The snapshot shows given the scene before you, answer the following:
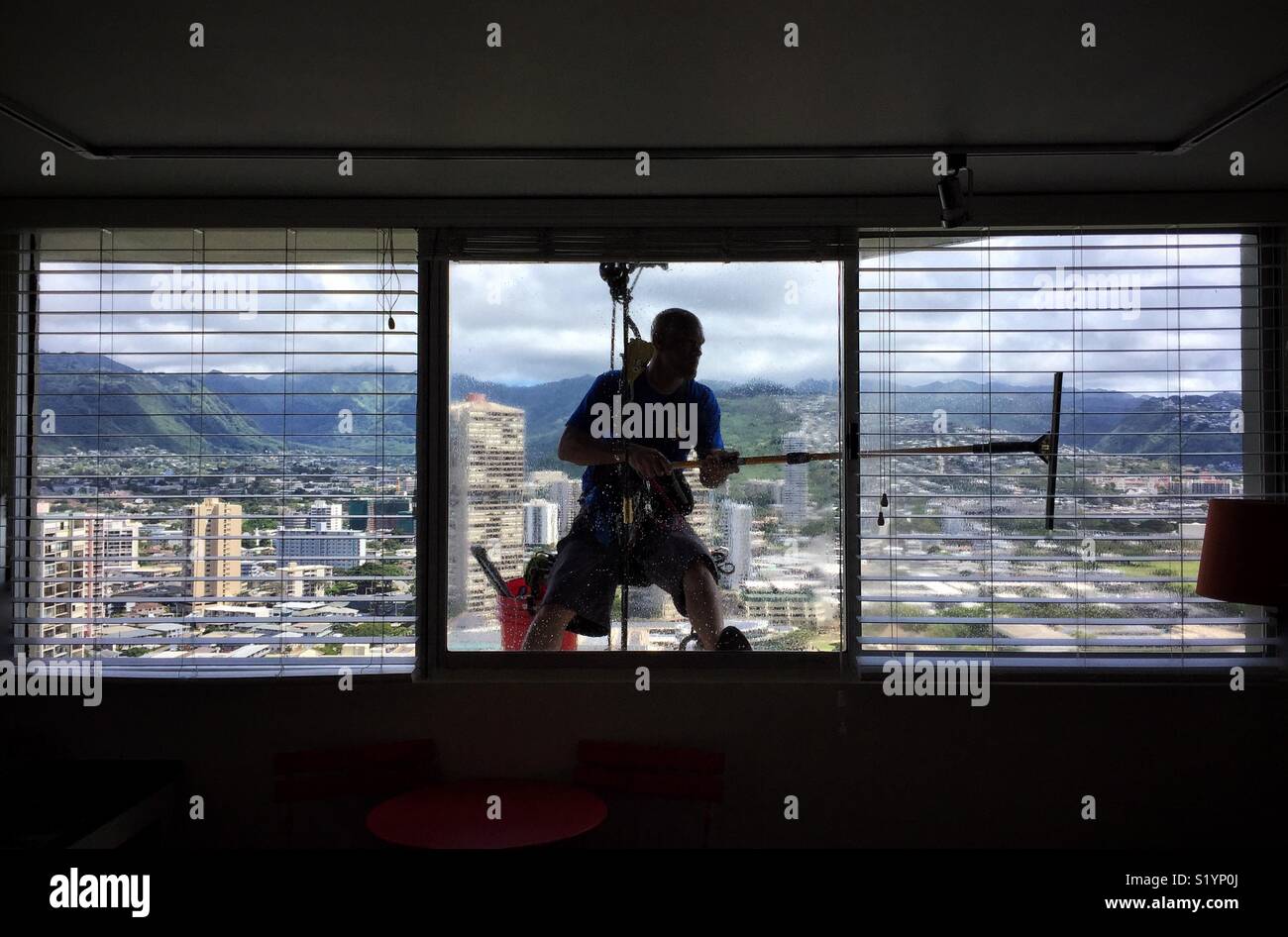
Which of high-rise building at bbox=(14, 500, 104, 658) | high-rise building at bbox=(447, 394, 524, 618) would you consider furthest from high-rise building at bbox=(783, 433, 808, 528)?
high-rise building at bbox=(14, 500, 104, 658)

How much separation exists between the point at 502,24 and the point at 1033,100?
153cm

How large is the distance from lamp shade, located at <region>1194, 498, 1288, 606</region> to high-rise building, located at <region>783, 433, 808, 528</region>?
4.62 ft

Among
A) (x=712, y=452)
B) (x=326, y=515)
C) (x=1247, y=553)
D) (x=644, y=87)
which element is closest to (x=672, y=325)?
(x=712, y=452)

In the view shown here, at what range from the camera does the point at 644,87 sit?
2475mm

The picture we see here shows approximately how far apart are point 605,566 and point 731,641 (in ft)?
1.87

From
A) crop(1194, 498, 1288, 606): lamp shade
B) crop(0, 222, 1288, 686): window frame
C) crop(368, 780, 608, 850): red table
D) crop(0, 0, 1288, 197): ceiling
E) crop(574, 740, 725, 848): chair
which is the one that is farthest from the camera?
crop(0, 222, 1288, 686): window frame

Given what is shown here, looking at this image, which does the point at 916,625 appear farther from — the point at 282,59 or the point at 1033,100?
the point at 282,59

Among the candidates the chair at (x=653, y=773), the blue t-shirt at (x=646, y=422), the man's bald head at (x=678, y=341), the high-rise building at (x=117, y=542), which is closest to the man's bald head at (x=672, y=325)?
the man's bald head at (x=678, y=341)

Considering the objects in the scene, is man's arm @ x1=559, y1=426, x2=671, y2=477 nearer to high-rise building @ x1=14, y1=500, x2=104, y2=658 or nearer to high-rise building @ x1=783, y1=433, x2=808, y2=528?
high-rise building @ x1=783, y1=433, x2=808, y2=528

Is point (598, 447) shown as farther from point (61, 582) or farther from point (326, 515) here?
point (61, 582)

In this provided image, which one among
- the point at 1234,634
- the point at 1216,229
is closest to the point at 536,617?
the point at 1234,634

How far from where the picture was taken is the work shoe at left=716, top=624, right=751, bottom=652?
3.45 m

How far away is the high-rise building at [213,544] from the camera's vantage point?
346cm

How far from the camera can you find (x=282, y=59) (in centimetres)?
233
